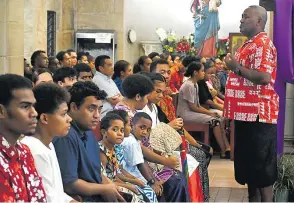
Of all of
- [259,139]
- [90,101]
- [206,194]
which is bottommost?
[206,194]

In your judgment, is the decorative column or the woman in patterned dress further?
the decorative column

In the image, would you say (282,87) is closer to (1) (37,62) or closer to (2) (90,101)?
(2) (90,101)

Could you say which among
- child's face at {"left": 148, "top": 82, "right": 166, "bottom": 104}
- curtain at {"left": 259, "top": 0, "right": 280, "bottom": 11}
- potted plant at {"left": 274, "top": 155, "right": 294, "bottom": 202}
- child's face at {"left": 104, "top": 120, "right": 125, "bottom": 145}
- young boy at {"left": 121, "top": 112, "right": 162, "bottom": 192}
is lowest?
potted plant at {"left": 274, "top": 155, "right": 294, "bottom": 202}

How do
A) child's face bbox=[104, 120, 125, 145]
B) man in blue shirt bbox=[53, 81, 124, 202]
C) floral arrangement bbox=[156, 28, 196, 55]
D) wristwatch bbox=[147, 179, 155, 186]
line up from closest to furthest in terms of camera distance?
man in blue shirt bbox=[53, 81, 124, 202] → child's face bbox=[104, 120, 125, 145] → wristwatch bbox=[147, 179, 155, 186] → floral arrangement bbox=[156, 28, 196, 55]

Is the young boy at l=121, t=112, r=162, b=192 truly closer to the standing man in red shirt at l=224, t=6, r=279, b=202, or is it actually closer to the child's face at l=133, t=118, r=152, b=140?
Answer: the child's face at l=133, t=118, r=152, b=140

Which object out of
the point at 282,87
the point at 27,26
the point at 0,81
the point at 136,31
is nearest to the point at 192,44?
the point at 136,31

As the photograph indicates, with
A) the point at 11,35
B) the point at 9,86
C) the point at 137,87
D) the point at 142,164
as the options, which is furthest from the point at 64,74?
the point at 9,86

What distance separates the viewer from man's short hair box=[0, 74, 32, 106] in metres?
3.93

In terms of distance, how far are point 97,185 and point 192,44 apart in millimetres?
14397

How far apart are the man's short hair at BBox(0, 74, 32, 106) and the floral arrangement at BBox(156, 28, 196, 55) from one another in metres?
14.1

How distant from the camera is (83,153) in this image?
187 inches

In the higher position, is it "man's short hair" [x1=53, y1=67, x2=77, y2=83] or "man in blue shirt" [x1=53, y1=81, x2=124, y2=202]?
"man's short hair" [x1=53, y1=67, x2=77, y2=83]

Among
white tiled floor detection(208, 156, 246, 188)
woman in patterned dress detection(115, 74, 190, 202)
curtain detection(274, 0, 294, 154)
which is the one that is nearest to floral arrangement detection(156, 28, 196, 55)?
white tiled floor detection(208, 156, 246, 188)

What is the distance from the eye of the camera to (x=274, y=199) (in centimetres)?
727
